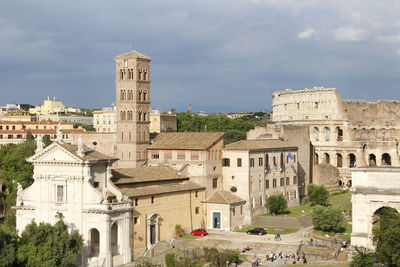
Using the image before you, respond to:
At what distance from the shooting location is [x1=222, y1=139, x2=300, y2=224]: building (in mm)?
69750

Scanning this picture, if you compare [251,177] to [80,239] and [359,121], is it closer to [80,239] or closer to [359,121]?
[80,239]

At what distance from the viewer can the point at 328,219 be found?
6228 centimetres

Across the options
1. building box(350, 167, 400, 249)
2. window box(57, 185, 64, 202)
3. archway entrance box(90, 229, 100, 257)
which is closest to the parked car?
building box(350, 167, 400, 249)

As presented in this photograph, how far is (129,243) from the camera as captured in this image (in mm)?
56281

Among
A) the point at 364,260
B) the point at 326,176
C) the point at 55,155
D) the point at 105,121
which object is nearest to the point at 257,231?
the point at 364,260

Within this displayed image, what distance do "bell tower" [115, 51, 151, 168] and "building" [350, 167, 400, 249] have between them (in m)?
28.2

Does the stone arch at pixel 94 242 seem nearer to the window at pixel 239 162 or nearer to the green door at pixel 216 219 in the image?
the green door at pixel 216 219

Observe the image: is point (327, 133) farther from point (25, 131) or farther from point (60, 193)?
point (60, 193)

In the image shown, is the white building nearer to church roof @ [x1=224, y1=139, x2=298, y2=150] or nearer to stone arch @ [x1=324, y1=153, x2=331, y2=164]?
church roof @ [x1=224, y1=139, x2=298, y2=150]

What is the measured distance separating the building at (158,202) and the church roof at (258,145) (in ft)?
21.9

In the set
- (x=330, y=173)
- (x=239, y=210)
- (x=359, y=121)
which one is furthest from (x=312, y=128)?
(x=239, y=210)

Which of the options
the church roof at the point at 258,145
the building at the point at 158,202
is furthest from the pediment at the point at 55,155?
the church roof at the point at 258,145

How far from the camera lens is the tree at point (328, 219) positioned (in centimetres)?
6225

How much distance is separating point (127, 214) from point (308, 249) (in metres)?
16.7
